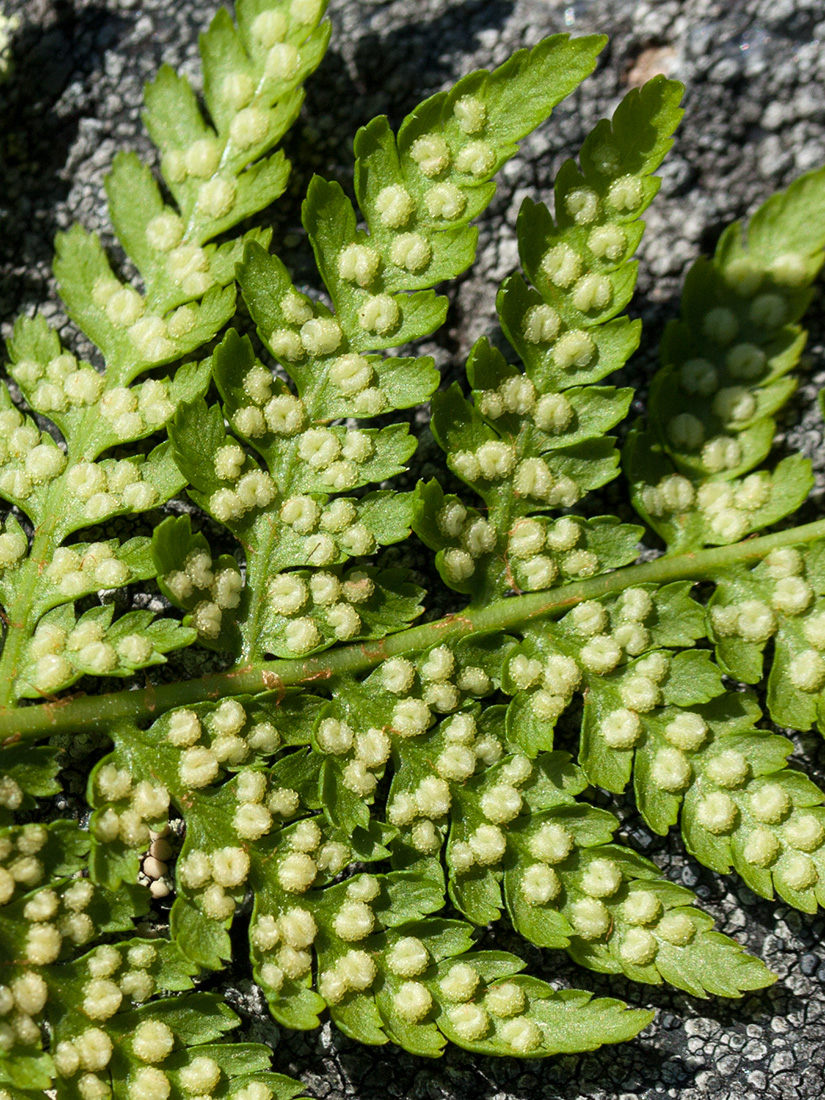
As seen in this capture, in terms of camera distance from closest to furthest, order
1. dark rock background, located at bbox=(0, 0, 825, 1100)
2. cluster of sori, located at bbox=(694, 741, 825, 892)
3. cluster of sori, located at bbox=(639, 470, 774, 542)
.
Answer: cluster of sori, located at bbox=(694, 741, 825, 892) → cluster of sori, located at bbox=(639, 470, 774, 542) → dark rock background, located at bbox=(0, 0, 825, 1100)

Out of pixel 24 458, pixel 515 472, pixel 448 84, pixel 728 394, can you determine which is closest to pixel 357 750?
pixel 515 472

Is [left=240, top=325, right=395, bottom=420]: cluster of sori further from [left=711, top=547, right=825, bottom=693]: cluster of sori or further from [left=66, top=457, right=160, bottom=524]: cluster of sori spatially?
[left=711, top=547, right=825, bottom=693]: cluster of sori

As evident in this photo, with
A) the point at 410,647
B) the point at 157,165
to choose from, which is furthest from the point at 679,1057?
the point at 157,165

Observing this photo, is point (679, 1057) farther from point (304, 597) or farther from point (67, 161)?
point (67, 161)

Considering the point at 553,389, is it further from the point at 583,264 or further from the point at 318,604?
the point at 318,604

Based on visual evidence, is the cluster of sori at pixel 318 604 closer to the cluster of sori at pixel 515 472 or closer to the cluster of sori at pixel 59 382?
the cluster of sori at pixel 515 472

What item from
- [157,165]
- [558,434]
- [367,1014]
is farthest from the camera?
[157,165]

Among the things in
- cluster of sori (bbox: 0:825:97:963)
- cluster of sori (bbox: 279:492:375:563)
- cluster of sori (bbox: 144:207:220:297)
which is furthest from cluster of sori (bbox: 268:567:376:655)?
cluster of sori (bbox: 0:825:97:963)
